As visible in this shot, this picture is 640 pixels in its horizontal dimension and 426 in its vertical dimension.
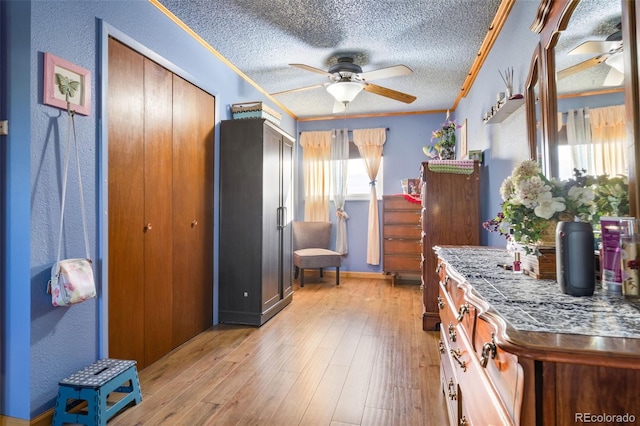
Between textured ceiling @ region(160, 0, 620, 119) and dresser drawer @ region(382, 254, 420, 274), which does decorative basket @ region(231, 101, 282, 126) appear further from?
dresser drawer @ region(382, 254, 420, 274)

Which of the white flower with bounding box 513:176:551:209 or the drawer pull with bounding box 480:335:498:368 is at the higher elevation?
the white flower with bounding box 513:176:551:209

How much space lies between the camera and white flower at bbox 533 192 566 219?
117cm

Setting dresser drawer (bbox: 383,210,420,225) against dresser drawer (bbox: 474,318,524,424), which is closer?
dresser drawer (bbox: 474,318,524,424)

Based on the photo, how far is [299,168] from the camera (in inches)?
222

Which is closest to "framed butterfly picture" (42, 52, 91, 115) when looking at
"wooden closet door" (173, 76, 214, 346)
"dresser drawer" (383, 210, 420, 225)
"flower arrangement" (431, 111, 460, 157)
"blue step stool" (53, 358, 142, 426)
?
"wooden closet door" (173, 76, 214, 346)

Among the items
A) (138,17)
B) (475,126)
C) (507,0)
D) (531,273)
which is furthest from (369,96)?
(531,273)

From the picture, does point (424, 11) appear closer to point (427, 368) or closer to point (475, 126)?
point (475, 126)

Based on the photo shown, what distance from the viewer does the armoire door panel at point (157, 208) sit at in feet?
7.75

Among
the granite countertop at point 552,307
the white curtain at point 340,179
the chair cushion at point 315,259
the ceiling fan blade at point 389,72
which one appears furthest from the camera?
the white curtain at point 340,179

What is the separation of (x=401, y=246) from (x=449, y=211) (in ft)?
5.86

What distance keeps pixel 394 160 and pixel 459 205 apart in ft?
7.79

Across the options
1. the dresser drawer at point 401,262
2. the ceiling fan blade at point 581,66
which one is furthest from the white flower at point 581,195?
the dresser drawer at point 401,262

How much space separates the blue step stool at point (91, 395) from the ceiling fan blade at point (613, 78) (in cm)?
244

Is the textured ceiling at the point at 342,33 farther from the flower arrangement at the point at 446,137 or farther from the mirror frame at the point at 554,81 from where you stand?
the mirror frame at the point at 554,81
